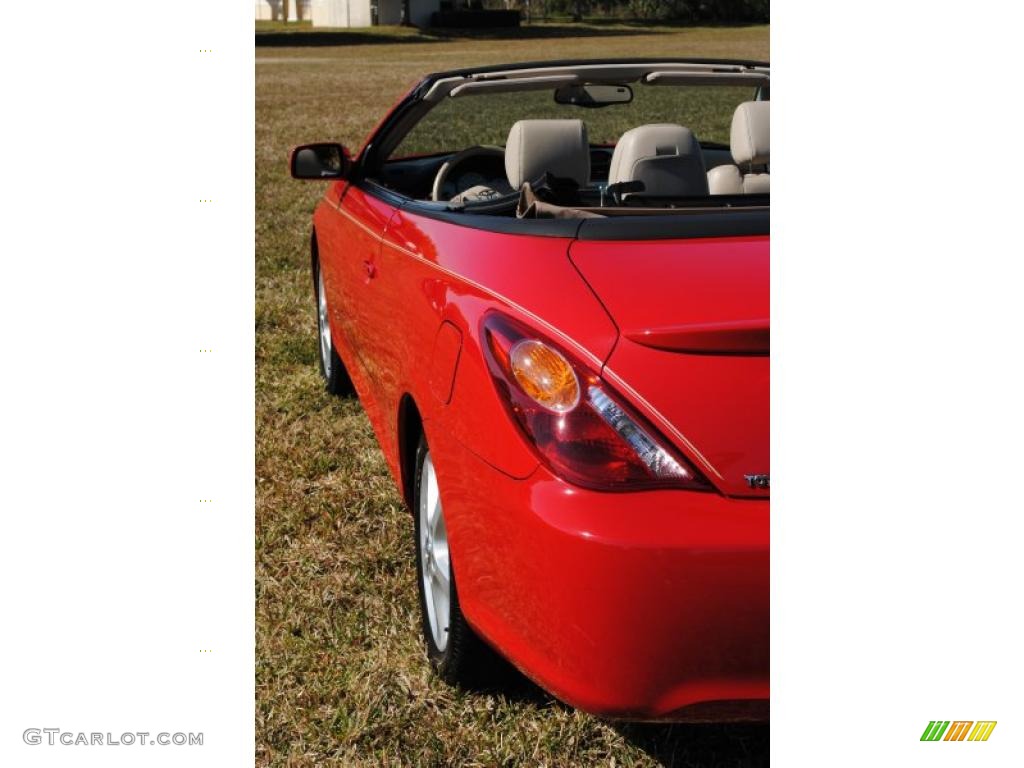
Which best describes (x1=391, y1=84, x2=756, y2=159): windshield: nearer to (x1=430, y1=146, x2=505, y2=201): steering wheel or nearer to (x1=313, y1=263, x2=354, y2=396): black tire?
(x1=430, y1=146, x2=505, y2=201): steering wheel

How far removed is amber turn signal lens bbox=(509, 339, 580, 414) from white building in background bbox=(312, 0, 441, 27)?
241ft

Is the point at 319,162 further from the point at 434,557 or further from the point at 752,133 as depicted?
the point at 434,557

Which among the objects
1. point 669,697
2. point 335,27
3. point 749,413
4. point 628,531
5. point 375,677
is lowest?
point 375,677

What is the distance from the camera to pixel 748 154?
352cm

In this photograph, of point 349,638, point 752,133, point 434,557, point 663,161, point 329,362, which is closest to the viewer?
point 434,557

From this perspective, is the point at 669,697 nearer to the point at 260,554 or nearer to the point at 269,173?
the point at 260,554

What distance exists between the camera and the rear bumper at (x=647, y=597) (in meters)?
1.93

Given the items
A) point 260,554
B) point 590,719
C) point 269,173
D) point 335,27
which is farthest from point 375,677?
point 335,27

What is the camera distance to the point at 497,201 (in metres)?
3.03

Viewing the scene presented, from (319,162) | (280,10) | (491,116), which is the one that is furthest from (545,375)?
(280,10)

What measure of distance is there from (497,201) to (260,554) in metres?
1.38

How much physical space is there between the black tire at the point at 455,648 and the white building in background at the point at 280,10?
257 ft

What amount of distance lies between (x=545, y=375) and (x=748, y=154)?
5.43ft

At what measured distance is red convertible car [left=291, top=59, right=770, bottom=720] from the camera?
195 centimetres
